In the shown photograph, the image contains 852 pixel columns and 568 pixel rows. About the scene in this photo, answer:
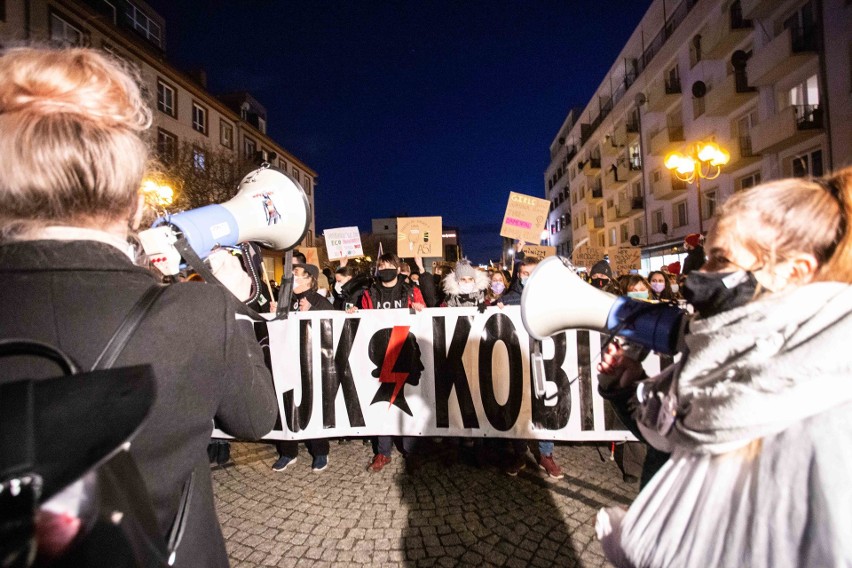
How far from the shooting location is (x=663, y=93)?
2398cm

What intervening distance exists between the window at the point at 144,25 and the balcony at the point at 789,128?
28.4 meters

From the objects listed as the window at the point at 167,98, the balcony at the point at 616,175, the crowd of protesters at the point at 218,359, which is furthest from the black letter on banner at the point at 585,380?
the balcony at the point at 616,175

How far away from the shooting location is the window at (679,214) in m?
23.7

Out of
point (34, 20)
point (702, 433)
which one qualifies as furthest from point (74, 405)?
point (34, 20)

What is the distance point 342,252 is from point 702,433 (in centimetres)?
841

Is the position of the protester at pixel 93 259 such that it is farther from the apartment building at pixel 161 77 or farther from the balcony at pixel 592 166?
the balcony at pixel 592 166

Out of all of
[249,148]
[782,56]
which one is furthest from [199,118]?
[782,56]

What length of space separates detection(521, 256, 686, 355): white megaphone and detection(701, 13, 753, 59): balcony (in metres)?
22.4

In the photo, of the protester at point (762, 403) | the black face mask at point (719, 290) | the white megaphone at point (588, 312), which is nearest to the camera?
the protester at point (762, 403)

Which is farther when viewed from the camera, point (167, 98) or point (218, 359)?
point (167, 98)

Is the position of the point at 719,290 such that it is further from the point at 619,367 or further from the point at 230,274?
the point at 230,274

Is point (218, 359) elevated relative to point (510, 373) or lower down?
elevated

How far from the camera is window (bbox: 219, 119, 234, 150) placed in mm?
28778

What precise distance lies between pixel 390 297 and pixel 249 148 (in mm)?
31573
